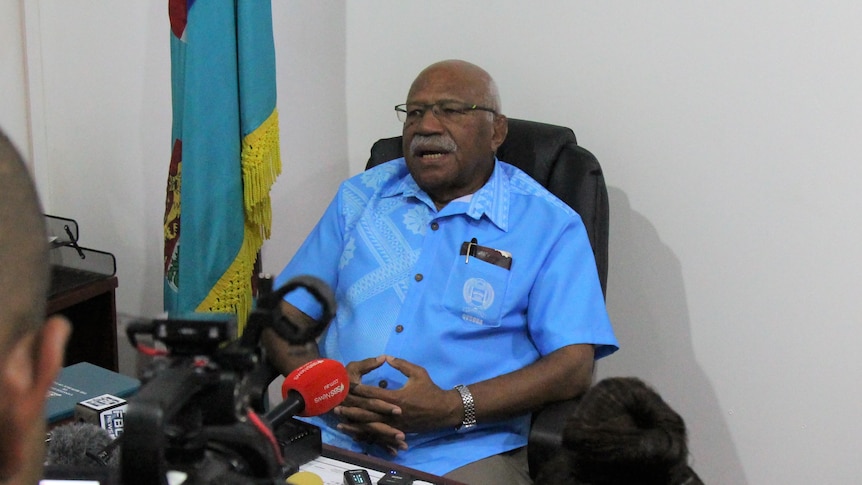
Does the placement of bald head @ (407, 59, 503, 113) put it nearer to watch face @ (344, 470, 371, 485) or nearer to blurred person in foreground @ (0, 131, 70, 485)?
watch face @ (344, 470, 371, 485)

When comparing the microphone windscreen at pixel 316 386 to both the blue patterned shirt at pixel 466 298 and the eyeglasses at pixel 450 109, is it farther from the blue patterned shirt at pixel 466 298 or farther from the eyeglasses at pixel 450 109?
the eyeglasses at pixel 450 109

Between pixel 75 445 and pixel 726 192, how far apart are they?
170cm

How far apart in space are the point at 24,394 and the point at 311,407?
58 cm

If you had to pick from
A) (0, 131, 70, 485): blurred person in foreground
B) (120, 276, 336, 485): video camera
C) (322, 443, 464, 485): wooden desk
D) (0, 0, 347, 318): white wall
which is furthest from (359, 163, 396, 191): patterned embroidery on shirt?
(0, 131, 70, 485): blurred person in foreground

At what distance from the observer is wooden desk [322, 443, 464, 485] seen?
1.35m

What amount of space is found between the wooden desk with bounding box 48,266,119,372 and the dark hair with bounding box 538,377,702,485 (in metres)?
1.83

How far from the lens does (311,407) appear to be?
98cm

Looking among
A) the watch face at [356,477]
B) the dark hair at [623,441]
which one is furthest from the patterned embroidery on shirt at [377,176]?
Result: the dark hair at [623,441]

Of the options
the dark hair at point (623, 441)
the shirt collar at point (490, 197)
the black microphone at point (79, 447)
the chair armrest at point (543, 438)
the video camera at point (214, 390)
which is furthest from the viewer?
the shirt collar at point (490, 197)

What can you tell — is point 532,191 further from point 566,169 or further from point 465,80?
point 465,80

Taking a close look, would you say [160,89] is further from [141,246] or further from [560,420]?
[560,420]

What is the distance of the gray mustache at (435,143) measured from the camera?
2.15 metres

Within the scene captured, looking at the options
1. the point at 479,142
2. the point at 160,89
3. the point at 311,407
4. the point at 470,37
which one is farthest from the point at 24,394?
the point at 160,89

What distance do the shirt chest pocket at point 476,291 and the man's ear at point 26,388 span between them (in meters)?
1.58
